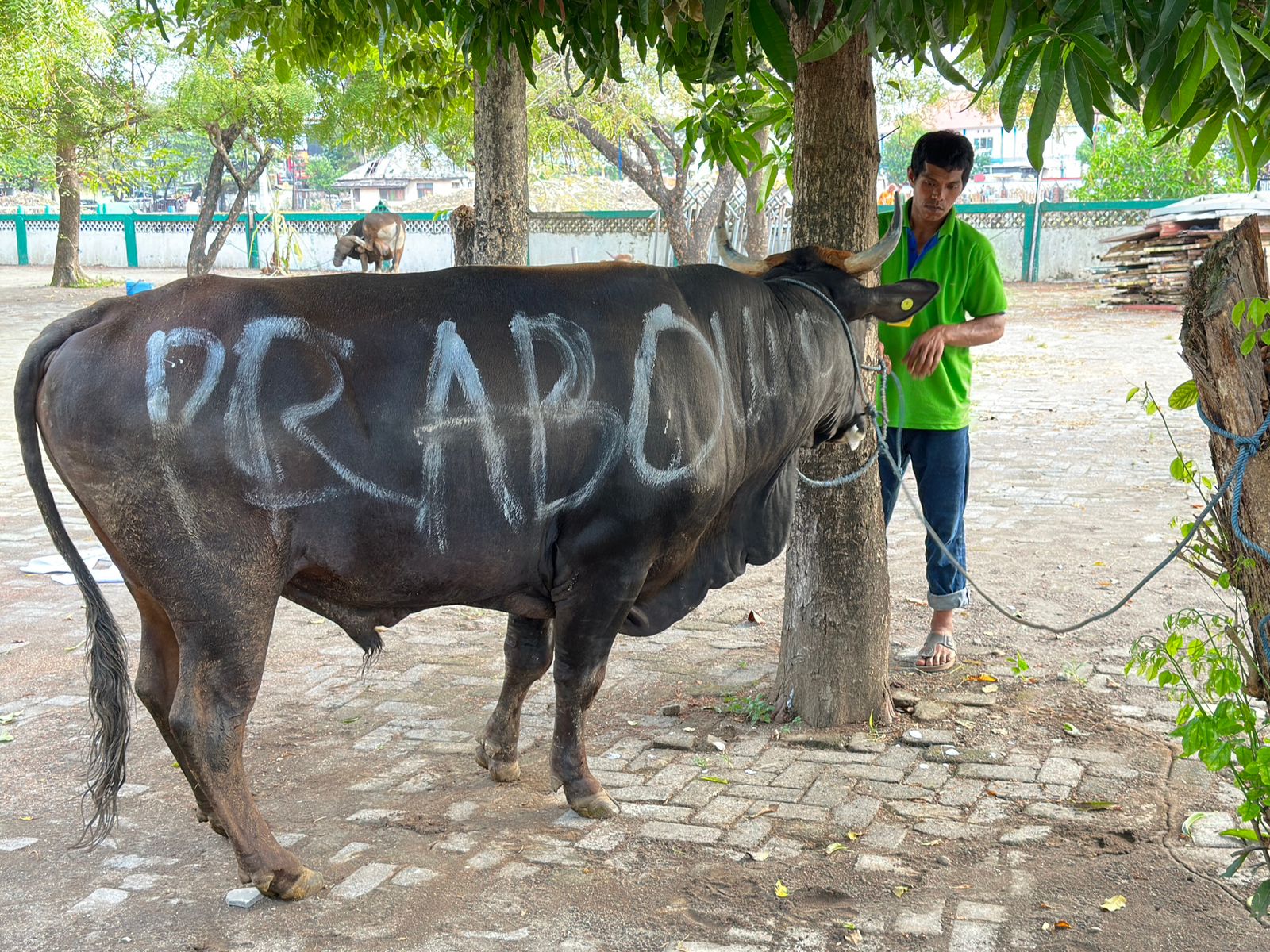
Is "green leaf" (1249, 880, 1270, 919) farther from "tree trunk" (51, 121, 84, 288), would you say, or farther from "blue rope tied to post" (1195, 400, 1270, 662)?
"tree trunk" (51, 121, 84, 288)

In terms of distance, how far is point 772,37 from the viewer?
3.09 metres

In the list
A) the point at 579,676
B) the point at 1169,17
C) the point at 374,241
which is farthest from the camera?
the point at 374,241

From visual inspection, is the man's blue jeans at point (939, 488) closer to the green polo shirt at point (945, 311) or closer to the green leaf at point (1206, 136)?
the green polo shirt at point (945, 311)

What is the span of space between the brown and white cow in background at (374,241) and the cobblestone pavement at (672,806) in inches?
627

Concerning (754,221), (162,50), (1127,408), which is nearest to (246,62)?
(162,50)

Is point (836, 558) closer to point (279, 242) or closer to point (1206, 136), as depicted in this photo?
point (1206, 136)

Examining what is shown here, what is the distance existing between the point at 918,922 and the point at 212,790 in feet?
6.67

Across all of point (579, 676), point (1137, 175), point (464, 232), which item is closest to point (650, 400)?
point (579, 676)

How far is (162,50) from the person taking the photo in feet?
74.2

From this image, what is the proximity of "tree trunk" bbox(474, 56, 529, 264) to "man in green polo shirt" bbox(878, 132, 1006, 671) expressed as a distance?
204 centimetres

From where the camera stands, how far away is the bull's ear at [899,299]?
442cm

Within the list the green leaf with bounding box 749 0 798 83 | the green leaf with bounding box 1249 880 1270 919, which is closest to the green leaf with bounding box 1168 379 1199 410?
the green leaf with bounding box 1249 880 1270 919

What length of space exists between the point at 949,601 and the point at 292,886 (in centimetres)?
302

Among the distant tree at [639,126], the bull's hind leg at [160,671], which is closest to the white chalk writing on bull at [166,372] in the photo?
the bull's hind leg at [160,671]
